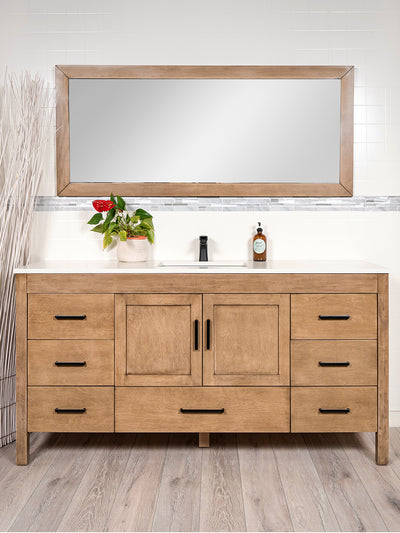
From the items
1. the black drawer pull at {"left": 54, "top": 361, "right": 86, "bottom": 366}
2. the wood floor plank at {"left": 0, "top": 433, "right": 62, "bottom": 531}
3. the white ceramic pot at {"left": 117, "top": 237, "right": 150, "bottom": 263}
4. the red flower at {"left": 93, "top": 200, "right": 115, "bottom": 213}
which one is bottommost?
the wood floor plank at {"left": 0, "top": 433, "right": 62, "bottom": 531}

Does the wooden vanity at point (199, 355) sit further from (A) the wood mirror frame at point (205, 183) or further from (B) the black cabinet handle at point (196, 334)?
(A) the wood mirror frame at point (205, 183)

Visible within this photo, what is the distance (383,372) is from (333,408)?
29cm

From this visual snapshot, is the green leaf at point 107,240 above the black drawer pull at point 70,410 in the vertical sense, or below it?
above

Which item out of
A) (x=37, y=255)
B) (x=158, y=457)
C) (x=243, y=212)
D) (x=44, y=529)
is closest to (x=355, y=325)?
(x=243, y=212)

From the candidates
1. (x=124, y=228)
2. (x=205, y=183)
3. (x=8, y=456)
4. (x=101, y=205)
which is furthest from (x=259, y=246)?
(x=8, y=456)

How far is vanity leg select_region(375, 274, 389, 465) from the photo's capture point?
92.4 inches

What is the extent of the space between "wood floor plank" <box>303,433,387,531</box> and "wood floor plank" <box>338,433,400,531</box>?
0.03 m

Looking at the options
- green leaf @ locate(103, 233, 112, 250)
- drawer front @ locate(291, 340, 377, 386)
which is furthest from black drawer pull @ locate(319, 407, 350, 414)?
green leaf @ locate(103, 233, 112, 250)

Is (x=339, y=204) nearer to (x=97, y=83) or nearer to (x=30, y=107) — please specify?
(x=97, y=83)

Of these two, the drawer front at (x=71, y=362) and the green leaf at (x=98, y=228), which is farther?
the green leaf at (x=98, y=228)

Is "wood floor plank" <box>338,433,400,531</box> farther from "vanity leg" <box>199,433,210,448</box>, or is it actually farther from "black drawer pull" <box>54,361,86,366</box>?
"black drawer pull" <box>54,361,86,366</box>

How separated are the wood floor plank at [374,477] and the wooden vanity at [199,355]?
9 centimetres

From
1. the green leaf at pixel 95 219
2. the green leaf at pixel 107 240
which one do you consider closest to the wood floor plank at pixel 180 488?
the green leaf at pixel 107 240

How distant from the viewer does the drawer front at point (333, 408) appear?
2.37 meters
